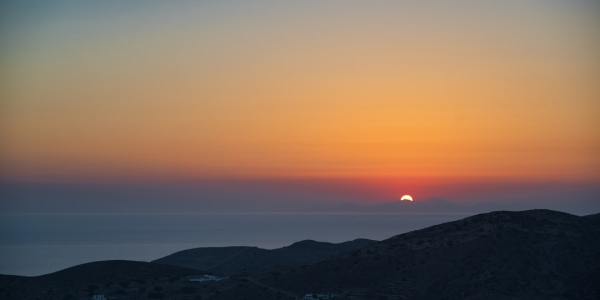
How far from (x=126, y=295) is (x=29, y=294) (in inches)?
311

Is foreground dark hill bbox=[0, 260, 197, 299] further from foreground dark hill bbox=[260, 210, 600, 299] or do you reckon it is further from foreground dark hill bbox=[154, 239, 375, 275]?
foreground dark hill bbox=[154, 239, 375, 275]

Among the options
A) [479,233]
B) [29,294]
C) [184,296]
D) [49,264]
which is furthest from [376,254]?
[49,264]

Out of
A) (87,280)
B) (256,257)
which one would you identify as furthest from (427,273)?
(256,257)

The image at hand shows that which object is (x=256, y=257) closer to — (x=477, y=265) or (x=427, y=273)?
(x=427, y=273)

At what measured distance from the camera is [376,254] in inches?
3255

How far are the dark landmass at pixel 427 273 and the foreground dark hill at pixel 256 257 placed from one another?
24643mm

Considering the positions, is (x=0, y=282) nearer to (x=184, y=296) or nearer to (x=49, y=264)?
Result: (x=184, y=296)

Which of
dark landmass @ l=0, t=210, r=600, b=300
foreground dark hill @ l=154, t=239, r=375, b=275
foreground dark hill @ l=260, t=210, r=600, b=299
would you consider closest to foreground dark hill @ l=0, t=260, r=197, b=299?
dark landmass @ l=0, t=210, r=600, b=300

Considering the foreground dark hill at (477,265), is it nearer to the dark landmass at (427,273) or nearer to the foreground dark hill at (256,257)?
the dark landmass at (427,273)

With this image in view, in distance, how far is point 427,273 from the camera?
7656 cm

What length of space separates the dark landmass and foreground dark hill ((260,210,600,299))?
0.26ft

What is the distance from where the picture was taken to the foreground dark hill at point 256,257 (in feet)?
370

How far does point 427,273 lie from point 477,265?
162 inches

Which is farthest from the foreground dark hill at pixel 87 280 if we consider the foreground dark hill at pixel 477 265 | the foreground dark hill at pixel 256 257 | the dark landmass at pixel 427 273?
the foreground dark hill at pixel 256 257
